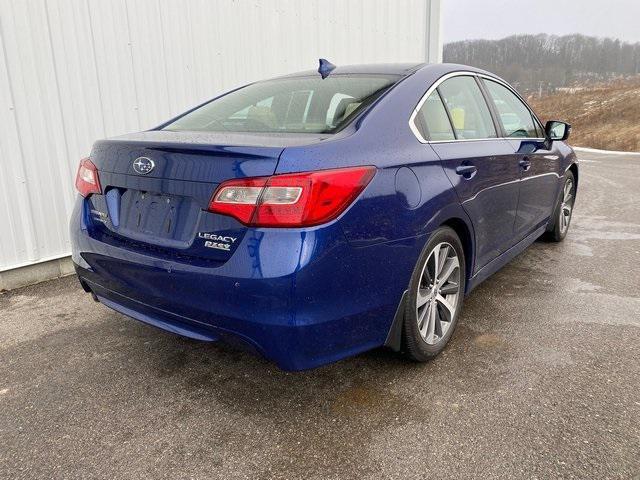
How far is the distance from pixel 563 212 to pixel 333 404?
373 centimetres

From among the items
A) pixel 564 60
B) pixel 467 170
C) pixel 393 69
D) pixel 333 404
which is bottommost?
pixel 333 404

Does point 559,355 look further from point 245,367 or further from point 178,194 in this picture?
point 178,194

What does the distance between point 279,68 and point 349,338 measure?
4.51 m

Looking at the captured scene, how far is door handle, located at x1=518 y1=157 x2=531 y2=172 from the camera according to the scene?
354 centimetres

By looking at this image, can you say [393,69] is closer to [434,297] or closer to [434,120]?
[434,120]

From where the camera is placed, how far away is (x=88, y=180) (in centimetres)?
256

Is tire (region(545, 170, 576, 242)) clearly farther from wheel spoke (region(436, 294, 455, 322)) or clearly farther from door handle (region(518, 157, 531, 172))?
wheel spoke (region(436, 294, 455, 322))

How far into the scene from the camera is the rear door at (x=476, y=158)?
268 cm

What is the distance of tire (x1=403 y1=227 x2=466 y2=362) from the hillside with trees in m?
47.3

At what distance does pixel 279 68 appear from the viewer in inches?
234

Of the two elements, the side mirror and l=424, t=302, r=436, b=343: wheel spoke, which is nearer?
l=424, t=302, r=436, b=343: wheel spoke

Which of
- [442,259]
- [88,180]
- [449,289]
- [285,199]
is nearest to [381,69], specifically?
[442,259]

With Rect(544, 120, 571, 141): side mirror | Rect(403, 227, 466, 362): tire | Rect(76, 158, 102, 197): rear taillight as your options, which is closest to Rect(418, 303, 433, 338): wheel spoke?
Rect(403, 227, 466, 362): tire

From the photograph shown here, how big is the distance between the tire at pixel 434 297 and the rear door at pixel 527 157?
3.37 feet
